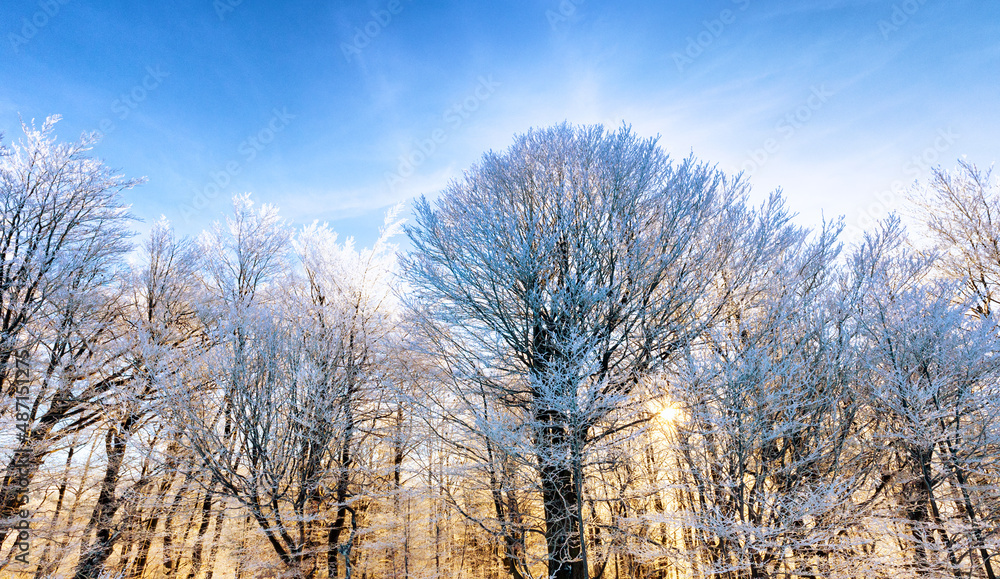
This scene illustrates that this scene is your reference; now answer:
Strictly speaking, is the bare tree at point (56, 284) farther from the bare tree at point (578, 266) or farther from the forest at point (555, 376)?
the bare tree at point (578, 266)

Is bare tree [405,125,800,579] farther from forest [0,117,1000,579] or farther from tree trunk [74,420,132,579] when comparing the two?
tree trunk [74,420,132,579]

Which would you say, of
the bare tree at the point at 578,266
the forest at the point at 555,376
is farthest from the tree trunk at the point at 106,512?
the bare tree at the point at 578,266

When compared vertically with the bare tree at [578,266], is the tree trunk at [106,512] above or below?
below

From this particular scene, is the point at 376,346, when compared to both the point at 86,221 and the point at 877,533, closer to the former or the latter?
the point at 86,221

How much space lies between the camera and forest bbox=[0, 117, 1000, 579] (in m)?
6.53

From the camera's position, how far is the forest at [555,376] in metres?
6.53

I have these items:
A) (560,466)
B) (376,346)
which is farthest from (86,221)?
(560,466)

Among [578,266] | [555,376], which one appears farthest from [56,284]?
[578,266]

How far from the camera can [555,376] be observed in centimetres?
614

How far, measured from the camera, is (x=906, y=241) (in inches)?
477

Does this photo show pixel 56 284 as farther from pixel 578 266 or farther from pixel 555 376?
pixel 578 266

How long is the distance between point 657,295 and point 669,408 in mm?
2311

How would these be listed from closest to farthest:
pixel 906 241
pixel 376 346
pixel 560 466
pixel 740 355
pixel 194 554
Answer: pixel 740 355 < pixel 560 466 < pixel 376 346 < pixel 194 554 < pixel 906 241

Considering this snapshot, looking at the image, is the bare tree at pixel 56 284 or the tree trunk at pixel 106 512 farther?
the tree trunk at pixel 106 512
